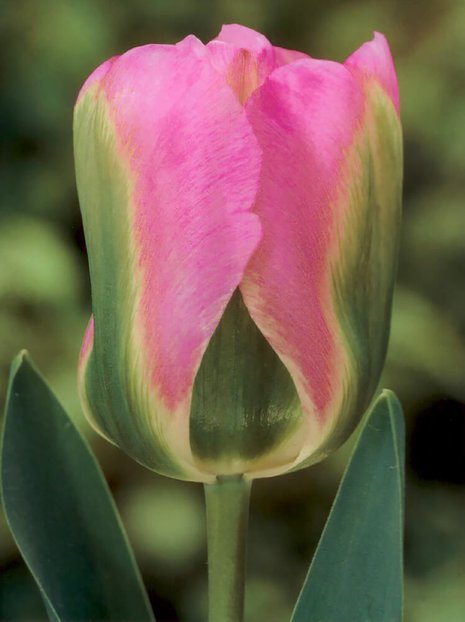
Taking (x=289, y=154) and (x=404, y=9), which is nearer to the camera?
(x=289, y=154)

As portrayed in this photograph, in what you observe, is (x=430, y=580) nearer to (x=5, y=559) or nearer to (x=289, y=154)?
(x=5, y=559)

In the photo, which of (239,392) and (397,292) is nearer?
(239,392)

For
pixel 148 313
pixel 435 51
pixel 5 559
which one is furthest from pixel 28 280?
pixel 148 313

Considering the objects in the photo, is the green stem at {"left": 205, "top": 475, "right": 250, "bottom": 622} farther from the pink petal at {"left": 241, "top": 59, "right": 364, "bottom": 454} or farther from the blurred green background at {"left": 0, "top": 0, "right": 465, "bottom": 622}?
the blurred green background at {"left": 0, "top": 0, "right": 465, "bottom": 622}

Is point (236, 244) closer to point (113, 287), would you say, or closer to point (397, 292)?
point (113, 287)

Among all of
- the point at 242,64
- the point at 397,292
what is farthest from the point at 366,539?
the point at 397,292

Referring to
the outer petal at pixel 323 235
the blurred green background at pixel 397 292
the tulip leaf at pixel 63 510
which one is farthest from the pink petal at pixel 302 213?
the blurred green background at pixel 397 292
